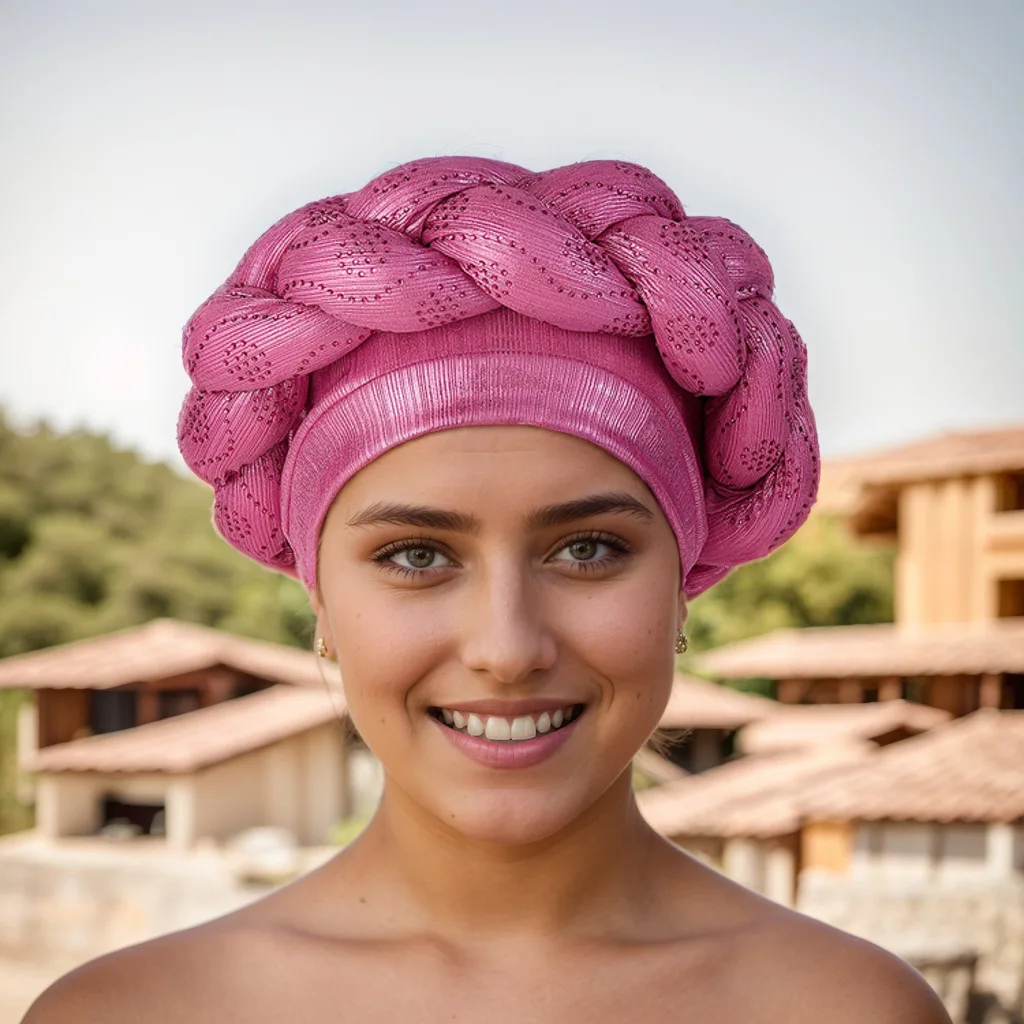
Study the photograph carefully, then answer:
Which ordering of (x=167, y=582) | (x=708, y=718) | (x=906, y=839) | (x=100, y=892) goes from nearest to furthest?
(x=906, y=839)
(x=100, y=892)
(x=708, y=718)
(x=167, y=582)

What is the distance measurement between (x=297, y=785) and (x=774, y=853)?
23.1ft

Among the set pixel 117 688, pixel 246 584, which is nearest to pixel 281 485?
pixel 117 688

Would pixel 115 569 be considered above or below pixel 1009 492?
below

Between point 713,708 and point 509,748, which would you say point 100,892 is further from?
point 509,748

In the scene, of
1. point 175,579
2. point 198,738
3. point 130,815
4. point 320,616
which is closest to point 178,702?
point 130,815

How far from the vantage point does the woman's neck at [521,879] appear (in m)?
1.89

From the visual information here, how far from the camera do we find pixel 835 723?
53.7 ft

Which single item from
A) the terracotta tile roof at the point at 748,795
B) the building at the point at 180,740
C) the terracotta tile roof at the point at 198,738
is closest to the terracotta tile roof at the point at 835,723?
the terracotta tile roof at the point at 748,795

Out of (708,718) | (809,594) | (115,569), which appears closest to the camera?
(708,718)

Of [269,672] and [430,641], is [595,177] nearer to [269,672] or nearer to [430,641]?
[430,641]

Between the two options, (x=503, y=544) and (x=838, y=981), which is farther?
(x=838, y=981)

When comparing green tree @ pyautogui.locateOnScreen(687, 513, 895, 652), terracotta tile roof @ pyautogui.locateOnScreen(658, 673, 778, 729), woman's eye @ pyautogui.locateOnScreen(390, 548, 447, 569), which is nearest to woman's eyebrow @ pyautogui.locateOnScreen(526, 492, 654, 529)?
woman's eye @ pyautogui.locateOnScreen(390, 548, 447, 569)

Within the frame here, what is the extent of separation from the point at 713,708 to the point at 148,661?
797 centimetres

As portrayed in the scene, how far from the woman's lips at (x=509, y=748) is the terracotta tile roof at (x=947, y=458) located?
Result: 1345 centimetres
